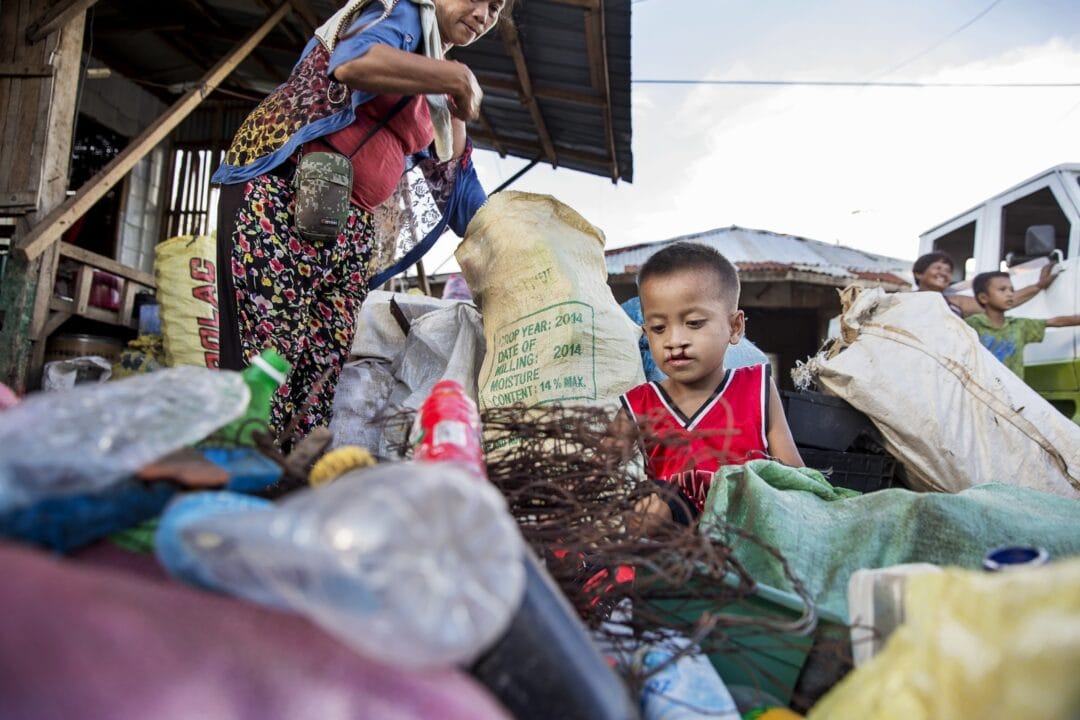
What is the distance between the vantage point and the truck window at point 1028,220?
6.06 metres

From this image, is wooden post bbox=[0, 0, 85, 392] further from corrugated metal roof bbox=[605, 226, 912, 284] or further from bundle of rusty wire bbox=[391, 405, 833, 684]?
corrugated metal roof bbox=[605, 226, 912, 284]

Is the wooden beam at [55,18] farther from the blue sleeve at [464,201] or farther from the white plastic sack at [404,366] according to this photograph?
the blue sleeve at [464,201]

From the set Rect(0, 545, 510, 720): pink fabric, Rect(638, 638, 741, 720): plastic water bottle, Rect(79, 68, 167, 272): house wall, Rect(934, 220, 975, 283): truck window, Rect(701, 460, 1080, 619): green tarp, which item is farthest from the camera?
Rect(934, 220, 975, 283): truck window

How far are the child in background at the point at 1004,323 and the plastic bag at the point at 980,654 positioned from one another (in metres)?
5.12

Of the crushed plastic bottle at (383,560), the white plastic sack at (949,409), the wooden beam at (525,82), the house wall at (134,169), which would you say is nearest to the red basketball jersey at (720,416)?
the white plastic sack at (949,409)

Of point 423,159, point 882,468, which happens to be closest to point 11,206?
point 423,159

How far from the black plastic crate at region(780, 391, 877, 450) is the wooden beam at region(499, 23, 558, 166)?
2.41 meters

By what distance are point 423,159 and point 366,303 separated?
0.87m

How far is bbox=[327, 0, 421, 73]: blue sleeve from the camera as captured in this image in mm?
1817

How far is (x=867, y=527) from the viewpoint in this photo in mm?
1238

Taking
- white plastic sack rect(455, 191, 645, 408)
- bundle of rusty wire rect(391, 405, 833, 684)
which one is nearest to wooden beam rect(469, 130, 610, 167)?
white plastic sack rect(455, 191, 645, 408)

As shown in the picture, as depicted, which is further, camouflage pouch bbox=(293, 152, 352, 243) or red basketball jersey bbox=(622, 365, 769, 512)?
camouflage pouch bbox=(293, 152, 352, 243)

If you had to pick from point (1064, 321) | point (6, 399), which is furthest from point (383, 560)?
point (1064, 321)

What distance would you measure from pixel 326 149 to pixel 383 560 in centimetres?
180
